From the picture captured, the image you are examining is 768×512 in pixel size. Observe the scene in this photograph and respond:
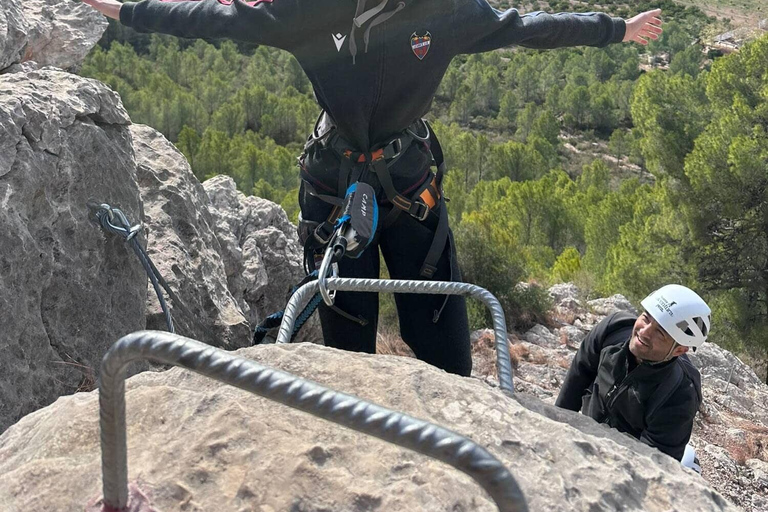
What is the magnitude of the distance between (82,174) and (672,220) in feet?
32.4

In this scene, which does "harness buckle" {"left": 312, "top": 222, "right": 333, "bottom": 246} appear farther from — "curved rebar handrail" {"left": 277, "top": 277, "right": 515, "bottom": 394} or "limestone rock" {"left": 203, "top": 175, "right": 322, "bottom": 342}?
"limestone rock" {"left": 203, "top": 175, "right": 322, "bottom": 342}

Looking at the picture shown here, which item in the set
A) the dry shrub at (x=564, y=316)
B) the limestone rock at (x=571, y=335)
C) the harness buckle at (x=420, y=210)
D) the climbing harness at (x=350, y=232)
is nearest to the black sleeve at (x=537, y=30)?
the harness buckle at (x=420, y=210)

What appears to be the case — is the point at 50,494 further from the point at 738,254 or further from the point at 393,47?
the point at 738,254

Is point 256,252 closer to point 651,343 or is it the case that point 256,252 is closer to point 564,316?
point 651,343

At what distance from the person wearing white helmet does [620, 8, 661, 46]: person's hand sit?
3.19ft

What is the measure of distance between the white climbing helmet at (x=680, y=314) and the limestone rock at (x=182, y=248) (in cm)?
172

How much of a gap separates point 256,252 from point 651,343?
8.87 ft

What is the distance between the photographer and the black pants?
2.66 m

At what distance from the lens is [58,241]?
92.2 inches

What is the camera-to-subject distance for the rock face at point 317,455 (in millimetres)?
1195

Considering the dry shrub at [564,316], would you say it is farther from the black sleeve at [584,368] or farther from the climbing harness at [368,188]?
the climbing harness at [368,188]

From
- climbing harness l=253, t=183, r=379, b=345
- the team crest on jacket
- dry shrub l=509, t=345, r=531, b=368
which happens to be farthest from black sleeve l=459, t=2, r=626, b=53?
dry shrub l=509, t=345, r=531, b=368

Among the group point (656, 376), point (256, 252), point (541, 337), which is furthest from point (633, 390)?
point (541, 337)

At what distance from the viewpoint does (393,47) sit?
244 cm
